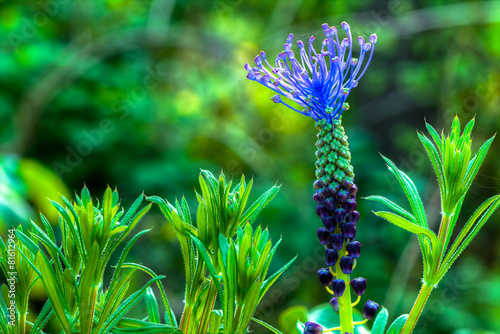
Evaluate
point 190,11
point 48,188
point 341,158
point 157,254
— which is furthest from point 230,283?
point 190,11

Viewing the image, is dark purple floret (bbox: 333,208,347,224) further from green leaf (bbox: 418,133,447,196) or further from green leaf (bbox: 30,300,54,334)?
green leaf (bbox: 30,300,54,334)

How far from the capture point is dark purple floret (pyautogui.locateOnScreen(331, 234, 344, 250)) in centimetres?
47

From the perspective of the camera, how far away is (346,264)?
1.55ft

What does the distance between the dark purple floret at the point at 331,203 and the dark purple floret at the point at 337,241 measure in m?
0.02

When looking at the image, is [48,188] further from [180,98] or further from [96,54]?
[180,98]

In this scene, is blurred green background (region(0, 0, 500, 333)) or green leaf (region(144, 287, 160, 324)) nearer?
green leaf (region(144, 287, 160, 324))

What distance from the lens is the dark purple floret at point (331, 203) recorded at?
48 centimetres

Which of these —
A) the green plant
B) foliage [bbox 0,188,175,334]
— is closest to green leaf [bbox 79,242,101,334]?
foliage [bbox 0,188,175,334]

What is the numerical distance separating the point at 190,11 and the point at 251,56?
3.42ft

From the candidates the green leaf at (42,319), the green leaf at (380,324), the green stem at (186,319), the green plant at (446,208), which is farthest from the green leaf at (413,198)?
the green leaf at (42,319)

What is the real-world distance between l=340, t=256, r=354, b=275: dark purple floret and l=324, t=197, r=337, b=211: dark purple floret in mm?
45

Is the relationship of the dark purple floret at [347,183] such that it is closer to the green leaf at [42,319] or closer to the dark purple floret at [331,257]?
the dark purple floret at [331,257]

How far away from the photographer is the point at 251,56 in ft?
12.8

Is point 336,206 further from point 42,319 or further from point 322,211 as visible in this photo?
point 42,319
